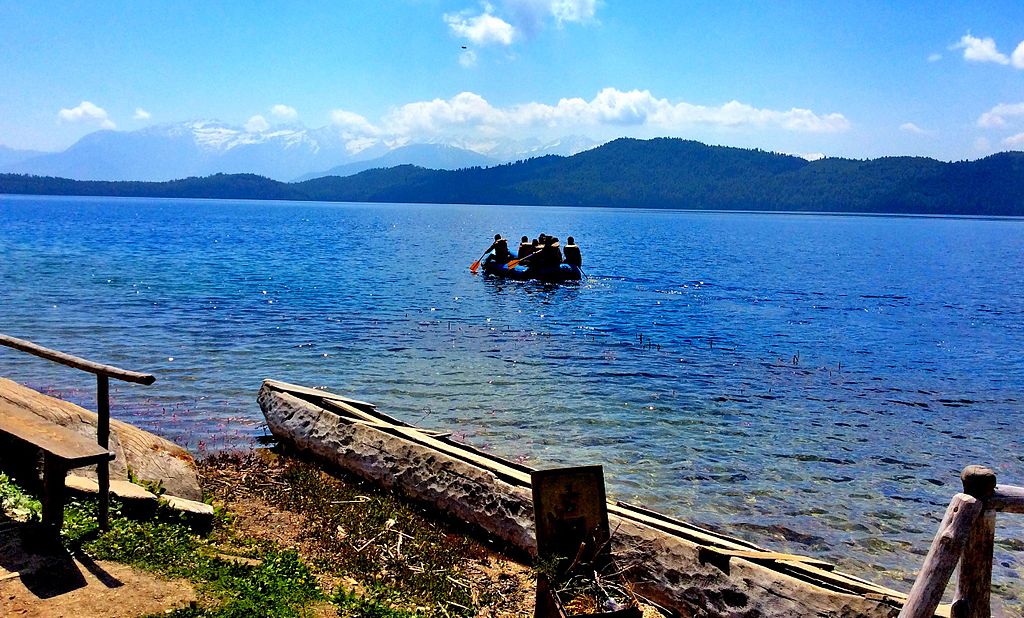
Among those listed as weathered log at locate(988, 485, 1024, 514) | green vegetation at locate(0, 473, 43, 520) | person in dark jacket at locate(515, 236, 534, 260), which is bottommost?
green vegetation at locate(0, 473, 43, 520)

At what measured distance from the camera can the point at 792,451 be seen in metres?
12.4

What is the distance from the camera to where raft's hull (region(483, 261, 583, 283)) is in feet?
119

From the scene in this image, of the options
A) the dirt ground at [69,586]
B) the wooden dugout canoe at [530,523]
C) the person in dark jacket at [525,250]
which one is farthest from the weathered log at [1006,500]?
the person in dark jacket at [525,250]

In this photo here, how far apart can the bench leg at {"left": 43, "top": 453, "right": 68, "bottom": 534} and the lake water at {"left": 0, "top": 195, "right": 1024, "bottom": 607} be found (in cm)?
527

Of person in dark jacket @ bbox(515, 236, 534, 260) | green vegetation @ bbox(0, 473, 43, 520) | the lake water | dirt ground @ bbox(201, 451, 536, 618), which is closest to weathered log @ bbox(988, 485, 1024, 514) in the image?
dirt ground @ bbox(201, 451, 536, 618)

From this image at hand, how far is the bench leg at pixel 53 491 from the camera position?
5840 mm

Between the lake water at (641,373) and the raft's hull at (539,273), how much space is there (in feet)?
2.36

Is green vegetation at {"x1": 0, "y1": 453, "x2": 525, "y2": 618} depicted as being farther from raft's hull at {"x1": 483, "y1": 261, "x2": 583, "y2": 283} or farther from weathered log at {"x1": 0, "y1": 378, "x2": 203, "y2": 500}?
raft's hull at {"x1": 483, "y1": 261, "x2": 583, "y2": 283}

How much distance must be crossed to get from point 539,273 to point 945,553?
105 ft

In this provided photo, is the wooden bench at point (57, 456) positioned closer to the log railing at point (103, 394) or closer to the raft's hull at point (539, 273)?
the log railing at point (103, 394)

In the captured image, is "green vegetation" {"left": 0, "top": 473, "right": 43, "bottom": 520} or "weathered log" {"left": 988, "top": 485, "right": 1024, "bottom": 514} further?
"green vegetation" {"left": 0, "top": 473, "right": 43, "bottom": 520}

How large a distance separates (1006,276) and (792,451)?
5230 centimetres

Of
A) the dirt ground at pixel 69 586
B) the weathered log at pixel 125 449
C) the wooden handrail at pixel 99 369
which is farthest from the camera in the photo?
the weathered log at pixel 125 449

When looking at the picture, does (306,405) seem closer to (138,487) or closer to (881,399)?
(138,487)
